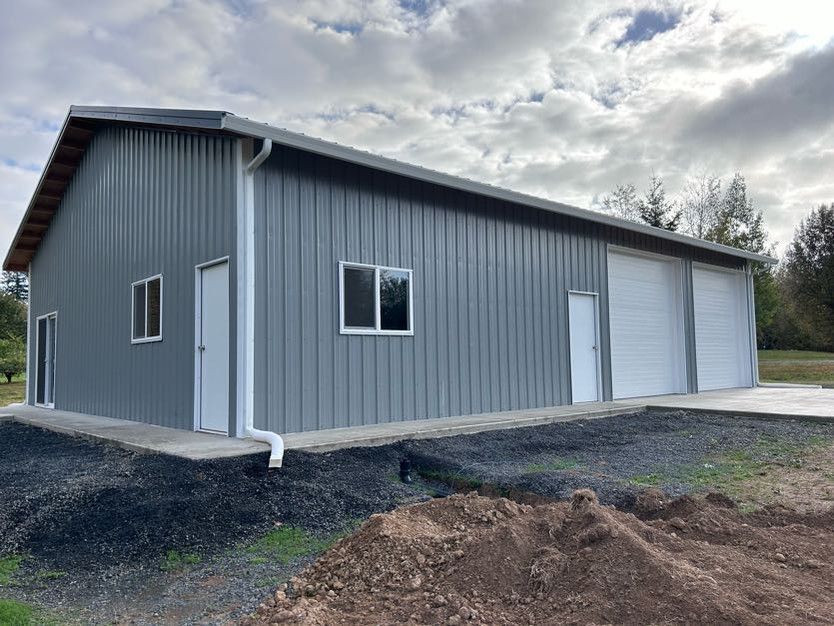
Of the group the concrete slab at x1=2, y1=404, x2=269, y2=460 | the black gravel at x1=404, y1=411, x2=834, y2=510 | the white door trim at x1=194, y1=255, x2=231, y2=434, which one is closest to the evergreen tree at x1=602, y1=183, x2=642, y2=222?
the black gravel at x1=404, y1=411, x2=834, y2=510

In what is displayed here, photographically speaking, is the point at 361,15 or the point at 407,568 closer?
the point at 407,568

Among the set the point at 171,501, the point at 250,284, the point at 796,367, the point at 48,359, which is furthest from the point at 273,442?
the point at 796,367

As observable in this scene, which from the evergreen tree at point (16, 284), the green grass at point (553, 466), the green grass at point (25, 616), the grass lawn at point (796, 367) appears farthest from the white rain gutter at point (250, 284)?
the evergreen tree at point (16, 284)

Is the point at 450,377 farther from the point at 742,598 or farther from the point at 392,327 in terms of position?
the point at 742,598

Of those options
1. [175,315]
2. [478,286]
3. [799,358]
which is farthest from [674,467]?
[799,358]

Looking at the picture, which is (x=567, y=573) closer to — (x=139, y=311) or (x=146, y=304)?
(x=146, y=304)

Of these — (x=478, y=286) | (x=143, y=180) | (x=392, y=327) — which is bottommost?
(x=392, y=327)

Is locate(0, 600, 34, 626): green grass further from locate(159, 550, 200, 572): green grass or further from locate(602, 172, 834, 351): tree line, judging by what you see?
locate(602, 172, 834, 351): tree line

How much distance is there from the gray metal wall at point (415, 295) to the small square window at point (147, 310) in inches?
98.7

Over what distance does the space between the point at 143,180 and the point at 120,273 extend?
1584 millimetres

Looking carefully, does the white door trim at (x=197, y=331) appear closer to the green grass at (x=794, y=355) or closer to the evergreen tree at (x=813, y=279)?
the green grass at (x=794, y=355)

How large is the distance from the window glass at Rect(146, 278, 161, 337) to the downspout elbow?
2998mm

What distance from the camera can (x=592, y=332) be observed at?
10.9 metres

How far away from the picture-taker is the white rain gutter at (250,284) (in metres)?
6.32
